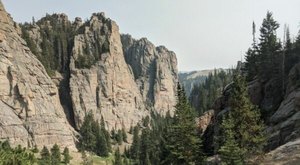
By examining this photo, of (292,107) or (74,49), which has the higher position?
(74,49)

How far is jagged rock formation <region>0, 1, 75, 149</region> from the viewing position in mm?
137863

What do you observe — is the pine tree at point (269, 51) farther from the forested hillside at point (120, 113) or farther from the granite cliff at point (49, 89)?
the granite cliff at point (49, 89)

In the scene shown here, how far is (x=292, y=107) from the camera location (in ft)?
188

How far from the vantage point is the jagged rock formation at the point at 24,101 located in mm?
137863

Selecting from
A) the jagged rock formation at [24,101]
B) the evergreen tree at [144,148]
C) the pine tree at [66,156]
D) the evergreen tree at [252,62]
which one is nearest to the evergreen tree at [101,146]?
the jagged rock formation at [24,101]

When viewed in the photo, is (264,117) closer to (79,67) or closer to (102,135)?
(102,135)

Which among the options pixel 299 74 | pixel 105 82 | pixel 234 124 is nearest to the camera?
pixel 234 124

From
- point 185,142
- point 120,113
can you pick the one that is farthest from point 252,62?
point 120,113

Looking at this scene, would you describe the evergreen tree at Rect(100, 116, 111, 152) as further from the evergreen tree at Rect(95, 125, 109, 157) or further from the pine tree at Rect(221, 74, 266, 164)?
the pine tree at Rect(221, 74, 266, 164)

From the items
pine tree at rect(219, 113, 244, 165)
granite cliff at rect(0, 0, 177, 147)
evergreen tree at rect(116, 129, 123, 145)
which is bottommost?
evergreen tree at rect(116, 129, 123, 145)

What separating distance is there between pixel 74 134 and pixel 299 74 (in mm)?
111662

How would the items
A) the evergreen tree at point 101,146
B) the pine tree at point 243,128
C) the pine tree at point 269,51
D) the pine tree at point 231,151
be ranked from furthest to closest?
the evergreen tree at point 101,146 < the pine tree at point 269,51 < the pine tree at point 243,128 < the pine tree at point 231,151

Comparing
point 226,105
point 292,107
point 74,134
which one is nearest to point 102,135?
point 74,134

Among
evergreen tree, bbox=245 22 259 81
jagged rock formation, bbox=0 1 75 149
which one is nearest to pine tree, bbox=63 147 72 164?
jagged rock formation, bbox=0 1 75 149
